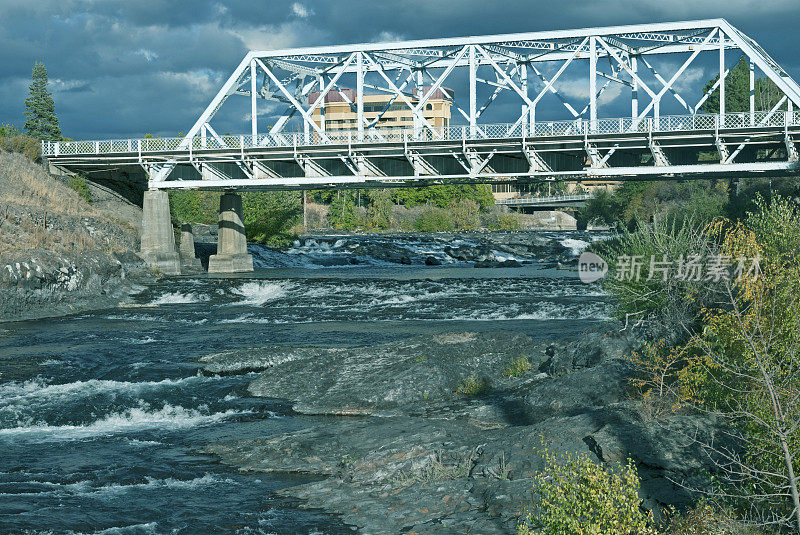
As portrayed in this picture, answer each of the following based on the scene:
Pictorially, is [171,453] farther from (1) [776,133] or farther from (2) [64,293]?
(1) [776,133]

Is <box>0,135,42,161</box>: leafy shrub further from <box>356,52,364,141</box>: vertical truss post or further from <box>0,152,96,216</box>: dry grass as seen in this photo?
<box>356,52,364,141</box>: vertical truss post

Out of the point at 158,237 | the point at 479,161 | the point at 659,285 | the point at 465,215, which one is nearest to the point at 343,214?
the point at 465,215

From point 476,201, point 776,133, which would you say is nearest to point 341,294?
point 776,133

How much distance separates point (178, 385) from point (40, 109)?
8806 cm

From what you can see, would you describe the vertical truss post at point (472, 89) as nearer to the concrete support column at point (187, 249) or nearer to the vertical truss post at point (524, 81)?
the vertical truss post at point (524, 81)

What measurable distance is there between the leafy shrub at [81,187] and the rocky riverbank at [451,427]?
Answer: 1678 inches

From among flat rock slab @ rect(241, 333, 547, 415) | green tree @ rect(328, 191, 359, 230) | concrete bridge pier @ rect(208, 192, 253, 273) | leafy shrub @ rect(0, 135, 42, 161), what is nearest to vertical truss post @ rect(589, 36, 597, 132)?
concrete bridge pier @ rect(208, 192, 253, 273)

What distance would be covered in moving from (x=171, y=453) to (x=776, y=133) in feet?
129

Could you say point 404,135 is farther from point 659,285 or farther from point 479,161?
point 659,285

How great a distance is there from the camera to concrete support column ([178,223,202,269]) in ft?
196

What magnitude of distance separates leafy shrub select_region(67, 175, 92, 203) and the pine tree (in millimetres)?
38578

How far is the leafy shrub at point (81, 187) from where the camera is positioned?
5900 centimetres

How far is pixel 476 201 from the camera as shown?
135125mm

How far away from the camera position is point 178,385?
18938 millimetres
